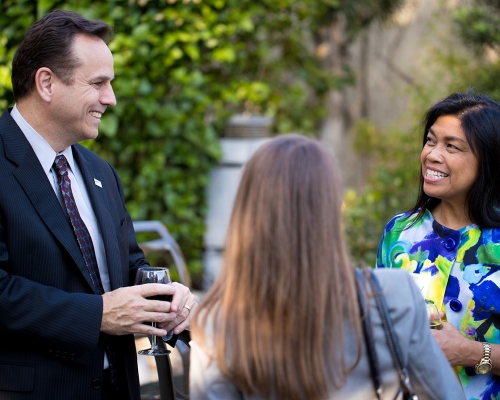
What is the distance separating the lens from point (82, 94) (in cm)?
214

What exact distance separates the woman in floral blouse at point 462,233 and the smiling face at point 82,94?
1.22 meters

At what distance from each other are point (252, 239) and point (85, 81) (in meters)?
1.04

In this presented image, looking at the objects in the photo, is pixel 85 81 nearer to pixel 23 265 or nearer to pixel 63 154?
pixel 63 154

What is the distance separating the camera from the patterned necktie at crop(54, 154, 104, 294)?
2049mm

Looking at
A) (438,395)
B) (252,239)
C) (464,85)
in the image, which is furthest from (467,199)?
(464,85)

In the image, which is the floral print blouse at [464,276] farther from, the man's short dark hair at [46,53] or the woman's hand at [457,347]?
the man's short dark hair at [46,53]

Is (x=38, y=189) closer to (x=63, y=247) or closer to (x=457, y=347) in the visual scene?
(x=63, y=247)

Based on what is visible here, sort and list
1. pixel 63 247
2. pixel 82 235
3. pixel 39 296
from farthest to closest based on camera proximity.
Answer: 1. pixel 82 235
2. pixel 63 247
3. pixel 39 296

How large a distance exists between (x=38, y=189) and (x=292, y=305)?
1.00 m

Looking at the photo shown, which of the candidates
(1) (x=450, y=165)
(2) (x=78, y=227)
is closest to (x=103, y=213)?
(2) (x=78, y=227)

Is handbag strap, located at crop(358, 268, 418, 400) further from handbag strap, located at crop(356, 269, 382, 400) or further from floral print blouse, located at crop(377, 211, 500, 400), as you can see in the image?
floral print blouse, located at crop(377, 211, 500, 400)

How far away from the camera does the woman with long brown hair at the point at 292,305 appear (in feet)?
4.62

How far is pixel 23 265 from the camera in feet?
6.24

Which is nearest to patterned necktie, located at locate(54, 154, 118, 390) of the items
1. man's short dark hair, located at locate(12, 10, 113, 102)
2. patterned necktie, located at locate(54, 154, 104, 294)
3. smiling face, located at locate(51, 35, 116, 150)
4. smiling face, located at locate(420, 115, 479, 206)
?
patterned necktie, located at locate(54, 154, 104, 294)
